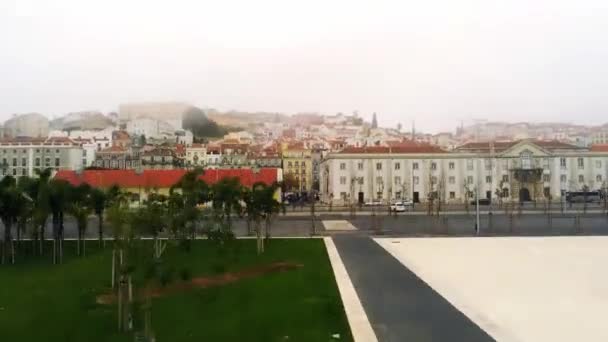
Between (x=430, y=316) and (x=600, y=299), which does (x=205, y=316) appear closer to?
(x=430, y=316)

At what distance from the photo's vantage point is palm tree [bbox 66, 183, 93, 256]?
23.9 metres

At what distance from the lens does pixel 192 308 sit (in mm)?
13219

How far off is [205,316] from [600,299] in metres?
9.83

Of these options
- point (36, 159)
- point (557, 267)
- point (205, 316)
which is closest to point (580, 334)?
point (205, 316)

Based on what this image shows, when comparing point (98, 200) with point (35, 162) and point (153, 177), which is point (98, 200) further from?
point (35, 162)

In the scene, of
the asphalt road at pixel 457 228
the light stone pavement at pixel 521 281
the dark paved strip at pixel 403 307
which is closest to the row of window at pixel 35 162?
the asphalt road at pixel 457 228

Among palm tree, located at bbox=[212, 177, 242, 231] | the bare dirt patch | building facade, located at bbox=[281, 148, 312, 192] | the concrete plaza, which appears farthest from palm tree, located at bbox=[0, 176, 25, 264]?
building facade, located at bbox=[281, 148, 312, 192]

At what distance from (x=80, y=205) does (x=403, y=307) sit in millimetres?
17194

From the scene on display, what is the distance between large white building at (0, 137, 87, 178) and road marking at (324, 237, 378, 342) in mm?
83455

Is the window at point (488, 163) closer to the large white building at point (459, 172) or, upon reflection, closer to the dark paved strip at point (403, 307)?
the large white building at point (459, 172)

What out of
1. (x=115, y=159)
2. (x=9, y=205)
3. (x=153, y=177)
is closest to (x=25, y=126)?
(x=115, y=159)

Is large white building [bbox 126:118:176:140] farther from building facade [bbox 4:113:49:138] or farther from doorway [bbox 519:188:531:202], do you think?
doorway [bbox 519:188:531:202]

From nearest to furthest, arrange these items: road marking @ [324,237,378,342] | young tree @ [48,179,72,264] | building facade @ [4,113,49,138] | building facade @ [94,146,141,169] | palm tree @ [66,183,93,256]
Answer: road marking @ [324,237,378,342] < young tree @ [48,179,72,264] < palm tree @ [66,183,93,256] < building facade @ [94,146,141,169] < building facade @ [4,113,49,138]

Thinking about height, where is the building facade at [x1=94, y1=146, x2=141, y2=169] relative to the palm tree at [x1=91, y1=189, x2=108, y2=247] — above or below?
above
